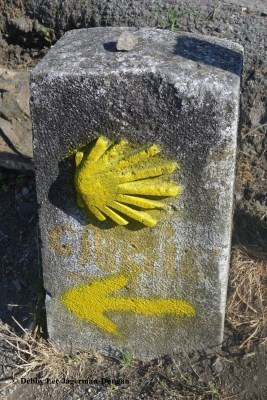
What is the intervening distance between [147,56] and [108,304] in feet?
3.29

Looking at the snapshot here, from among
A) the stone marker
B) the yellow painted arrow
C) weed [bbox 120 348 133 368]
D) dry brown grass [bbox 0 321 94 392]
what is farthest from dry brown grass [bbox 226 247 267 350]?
dry brown grass [bbox 0 321 94 392]

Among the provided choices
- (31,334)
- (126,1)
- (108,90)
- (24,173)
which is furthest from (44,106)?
(126,1)

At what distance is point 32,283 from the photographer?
333 centimetres

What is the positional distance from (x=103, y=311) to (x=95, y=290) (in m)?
0.11

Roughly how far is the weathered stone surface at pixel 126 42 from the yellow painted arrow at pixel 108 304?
0.87 meters

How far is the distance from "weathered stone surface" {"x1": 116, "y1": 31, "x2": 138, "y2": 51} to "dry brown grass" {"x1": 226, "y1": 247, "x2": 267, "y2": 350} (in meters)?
1.16

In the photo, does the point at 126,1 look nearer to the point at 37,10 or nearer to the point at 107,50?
the point at 37,10

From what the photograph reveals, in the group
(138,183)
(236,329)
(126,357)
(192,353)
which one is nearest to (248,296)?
(236,329)

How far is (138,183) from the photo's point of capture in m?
2.52

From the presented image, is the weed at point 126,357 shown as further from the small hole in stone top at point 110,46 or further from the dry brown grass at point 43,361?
the small hole in stone top at point 110,46

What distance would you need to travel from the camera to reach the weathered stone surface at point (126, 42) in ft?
8.22

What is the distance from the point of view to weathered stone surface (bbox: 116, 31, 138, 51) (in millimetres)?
2506

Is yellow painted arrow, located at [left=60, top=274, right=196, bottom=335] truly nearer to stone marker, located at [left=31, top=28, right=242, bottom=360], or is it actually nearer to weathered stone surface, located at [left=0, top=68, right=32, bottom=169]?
stone marker, located at [left=31, top=28, right=242, bottom=360]

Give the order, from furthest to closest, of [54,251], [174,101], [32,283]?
[32,283] → [54,251] → [174,101]
